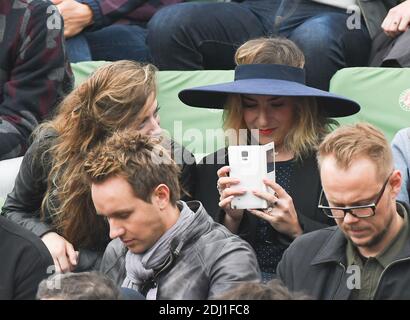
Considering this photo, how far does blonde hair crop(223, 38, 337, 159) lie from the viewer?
14.0 ft

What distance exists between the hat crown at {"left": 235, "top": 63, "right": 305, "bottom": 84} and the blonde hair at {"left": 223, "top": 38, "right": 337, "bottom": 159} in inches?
1.9

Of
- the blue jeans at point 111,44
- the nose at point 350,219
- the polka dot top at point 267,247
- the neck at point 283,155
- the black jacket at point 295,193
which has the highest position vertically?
the nose at point 350,219

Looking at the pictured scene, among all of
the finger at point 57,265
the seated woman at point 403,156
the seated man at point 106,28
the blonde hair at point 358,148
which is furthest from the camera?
the seated man at point 106,28

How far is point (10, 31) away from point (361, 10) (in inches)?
61.9

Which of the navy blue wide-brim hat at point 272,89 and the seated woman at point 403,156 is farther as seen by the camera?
the navy blue wide-brim hat at point 272,89

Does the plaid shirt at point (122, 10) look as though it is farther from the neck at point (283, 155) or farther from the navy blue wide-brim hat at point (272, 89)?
the neck at point (283, 155)

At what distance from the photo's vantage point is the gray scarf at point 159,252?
3705mm

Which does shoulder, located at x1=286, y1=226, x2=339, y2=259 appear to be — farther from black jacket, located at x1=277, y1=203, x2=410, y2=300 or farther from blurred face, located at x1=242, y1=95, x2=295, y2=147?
blurred face, located at x1=242, y1=95, x2=295, y2=147

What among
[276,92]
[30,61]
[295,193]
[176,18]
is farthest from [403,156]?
[30,61]

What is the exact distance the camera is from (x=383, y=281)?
3.43m

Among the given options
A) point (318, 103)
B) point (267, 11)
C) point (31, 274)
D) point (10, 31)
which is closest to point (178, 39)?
point (267, 11)

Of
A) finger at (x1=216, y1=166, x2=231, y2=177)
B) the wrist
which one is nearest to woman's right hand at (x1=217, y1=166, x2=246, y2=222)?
finger at (x1=216, y1=166, x2=231, y2=177)

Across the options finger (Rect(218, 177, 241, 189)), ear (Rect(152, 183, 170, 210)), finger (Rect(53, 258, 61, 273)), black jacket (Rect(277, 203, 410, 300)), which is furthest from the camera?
finger (Rect(53, 258, 61, 273))

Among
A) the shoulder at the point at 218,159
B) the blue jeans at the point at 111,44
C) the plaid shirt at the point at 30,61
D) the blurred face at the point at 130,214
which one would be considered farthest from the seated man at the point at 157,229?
the blue jeans at the point at 111,44
